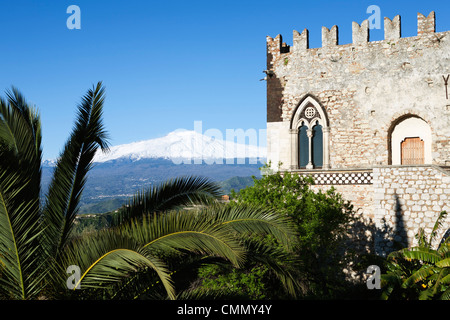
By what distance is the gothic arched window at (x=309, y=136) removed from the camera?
1762 centimetres

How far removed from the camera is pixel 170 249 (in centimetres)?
589

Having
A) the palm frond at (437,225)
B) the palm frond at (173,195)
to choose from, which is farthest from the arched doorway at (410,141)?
the palm frond at (173,195)

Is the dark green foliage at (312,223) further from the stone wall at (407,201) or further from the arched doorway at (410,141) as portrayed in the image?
the arched doorway at (410,141)

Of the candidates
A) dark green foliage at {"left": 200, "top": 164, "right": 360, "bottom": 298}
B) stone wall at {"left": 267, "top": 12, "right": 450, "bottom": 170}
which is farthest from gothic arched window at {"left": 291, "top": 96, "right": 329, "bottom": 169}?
dark green foliage at {"left": 200, "top": 164, "right": 360, "bottom": 298}

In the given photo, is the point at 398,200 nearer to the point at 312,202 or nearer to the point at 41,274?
the point at 312,202

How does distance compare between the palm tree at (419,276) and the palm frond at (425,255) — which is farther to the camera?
the palm frond at (425,255)

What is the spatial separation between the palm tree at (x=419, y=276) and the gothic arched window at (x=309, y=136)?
625 cm

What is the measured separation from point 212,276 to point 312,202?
3545 millimetres

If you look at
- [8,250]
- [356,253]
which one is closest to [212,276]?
[356,253]

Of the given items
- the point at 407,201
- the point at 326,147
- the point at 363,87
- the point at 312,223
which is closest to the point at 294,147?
the point at 326,147

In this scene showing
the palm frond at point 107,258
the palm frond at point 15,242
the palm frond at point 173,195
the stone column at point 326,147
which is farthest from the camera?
the stone column at point 326,147

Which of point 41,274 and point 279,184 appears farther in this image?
point 279,184

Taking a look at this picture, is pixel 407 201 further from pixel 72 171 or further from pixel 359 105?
pixel 72 171
